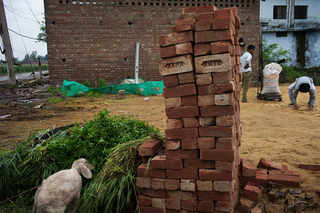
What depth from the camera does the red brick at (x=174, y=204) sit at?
2.31m

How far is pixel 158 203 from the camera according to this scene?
7.80ft

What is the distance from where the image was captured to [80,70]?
37.1 ft

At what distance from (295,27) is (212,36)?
22061mm

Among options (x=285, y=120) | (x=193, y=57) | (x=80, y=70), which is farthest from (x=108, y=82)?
(x=193, y=57)

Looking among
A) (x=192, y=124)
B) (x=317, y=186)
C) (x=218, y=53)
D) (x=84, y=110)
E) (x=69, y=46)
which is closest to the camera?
(x=218, y=53)

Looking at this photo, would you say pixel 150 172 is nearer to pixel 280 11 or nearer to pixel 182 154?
pixel 182 154

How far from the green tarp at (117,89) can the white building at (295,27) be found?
45.8 feet

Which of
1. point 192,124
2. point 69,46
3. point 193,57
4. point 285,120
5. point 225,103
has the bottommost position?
point 285,120

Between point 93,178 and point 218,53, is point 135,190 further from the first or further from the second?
point 218,53

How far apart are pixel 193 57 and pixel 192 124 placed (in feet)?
1.90

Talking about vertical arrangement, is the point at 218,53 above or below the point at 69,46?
below

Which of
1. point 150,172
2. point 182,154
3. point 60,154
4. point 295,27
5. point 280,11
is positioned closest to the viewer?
point 182,154

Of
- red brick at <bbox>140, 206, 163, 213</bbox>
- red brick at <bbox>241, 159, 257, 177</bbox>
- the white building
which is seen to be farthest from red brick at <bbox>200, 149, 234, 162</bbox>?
the white building

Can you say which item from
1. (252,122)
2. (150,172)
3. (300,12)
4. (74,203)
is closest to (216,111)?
(150,172)
